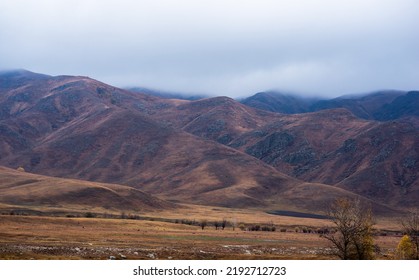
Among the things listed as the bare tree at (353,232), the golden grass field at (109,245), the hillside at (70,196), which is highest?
the bare tree at (353,232)

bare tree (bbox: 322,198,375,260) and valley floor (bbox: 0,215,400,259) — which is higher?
bare tree (bbox: 322,198,375,260)

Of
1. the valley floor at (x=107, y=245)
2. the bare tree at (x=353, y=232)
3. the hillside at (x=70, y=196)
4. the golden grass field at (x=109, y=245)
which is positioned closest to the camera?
the bare tree at (x=353, y=232)

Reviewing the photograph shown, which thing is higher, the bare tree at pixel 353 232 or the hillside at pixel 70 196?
the bare tree at pixel 353 232

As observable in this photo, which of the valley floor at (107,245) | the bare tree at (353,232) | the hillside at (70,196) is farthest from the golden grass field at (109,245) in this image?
the hillside at (70,196)

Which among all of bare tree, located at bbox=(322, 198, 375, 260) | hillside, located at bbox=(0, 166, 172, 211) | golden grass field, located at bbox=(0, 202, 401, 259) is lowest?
hillside, located at bbox=(0, 166, 172, 211)

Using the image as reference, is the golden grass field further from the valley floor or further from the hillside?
the hillside

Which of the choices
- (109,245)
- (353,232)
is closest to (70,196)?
(109,245)

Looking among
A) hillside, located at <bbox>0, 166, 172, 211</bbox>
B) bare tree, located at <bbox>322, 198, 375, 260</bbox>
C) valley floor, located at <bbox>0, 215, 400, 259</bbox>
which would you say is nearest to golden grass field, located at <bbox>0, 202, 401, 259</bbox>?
valley floor, located at <bbox>0, 215, 400, 259</bbox>

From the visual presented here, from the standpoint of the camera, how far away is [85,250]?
59.7 metres

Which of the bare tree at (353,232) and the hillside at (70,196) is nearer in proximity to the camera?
the bare tree at (353,232)

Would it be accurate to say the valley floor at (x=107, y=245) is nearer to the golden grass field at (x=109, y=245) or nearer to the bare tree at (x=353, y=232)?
the golden grass field at (x=109, y=245)

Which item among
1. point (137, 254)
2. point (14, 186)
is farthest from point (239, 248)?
point (14, 186)

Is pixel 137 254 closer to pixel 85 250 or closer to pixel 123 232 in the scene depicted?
pixel 85 250

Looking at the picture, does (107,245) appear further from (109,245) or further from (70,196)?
(70,196)
